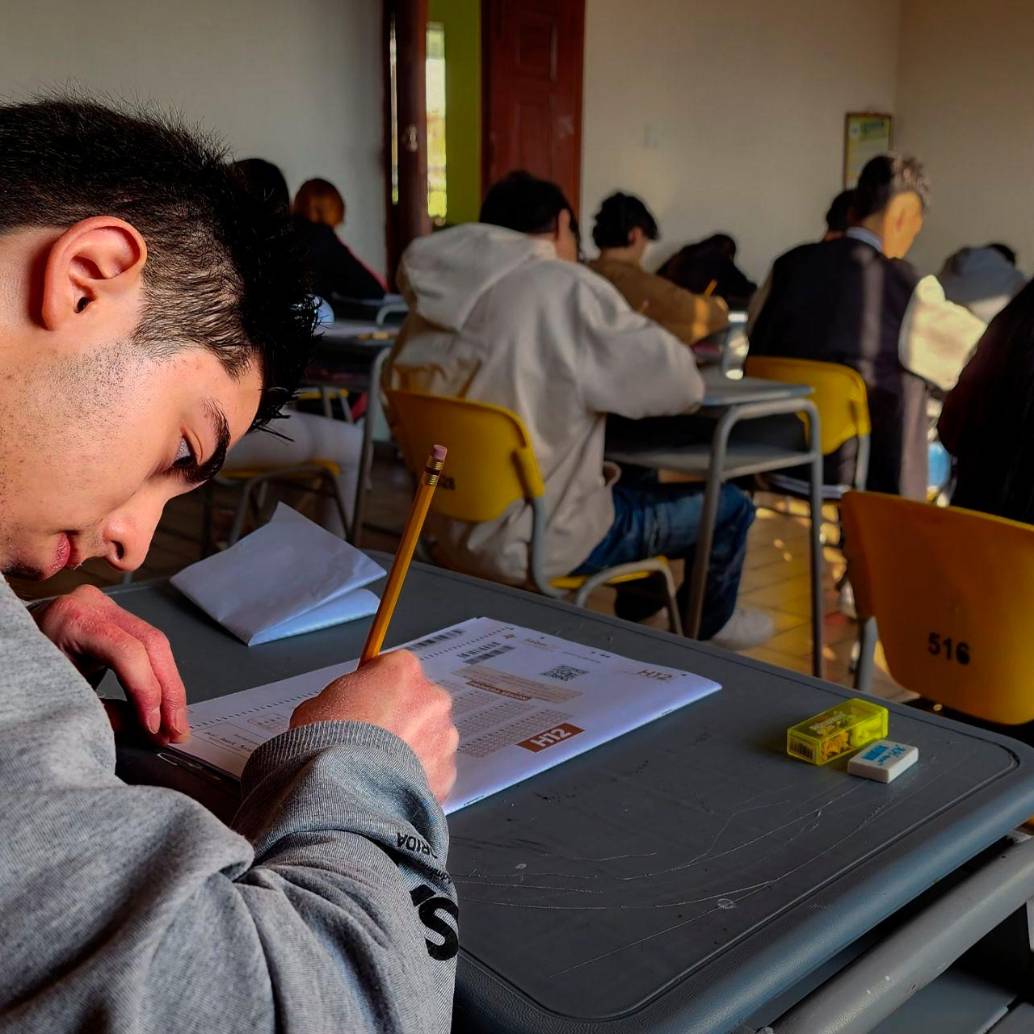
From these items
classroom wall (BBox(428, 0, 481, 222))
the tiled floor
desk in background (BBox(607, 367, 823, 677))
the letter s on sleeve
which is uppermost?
classroom wall (BBox(428, 0, 481, 222))

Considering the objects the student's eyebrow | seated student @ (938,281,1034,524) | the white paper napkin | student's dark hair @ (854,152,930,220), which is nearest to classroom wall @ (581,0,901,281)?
student's dark hair @ (854,152,930,220)

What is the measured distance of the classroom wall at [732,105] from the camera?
6730 mm

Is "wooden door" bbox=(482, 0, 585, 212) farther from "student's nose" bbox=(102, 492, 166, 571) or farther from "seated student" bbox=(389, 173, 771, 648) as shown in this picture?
"student's nose" bbox=(102, 492, 166, 571)

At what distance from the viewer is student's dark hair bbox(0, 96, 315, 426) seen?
569 mm

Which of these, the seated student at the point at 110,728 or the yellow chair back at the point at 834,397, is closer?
the seated student at the point at 110,728

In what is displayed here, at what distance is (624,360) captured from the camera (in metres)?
2.32

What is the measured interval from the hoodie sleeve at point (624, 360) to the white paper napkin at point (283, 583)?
1.17 meters

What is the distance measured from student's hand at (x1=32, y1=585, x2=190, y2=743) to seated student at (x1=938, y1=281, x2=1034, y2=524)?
4.39ft

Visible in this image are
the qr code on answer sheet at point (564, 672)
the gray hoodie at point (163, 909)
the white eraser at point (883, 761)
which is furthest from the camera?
the qr code on answer sheet at point (564, 672)

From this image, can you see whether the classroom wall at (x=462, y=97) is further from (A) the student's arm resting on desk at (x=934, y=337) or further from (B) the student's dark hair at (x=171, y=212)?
(B) the student's dark hair at (x=171, y=212)

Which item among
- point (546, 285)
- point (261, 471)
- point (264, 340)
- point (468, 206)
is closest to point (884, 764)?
point (264, 340)

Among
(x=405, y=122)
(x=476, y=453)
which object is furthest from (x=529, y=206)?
(x=405, y=122)

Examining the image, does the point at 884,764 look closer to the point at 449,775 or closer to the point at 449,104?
the point at 449,775

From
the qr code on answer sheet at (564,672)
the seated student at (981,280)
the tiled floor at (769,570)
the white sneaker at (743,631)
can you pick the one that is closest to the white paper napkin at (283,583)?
the qr code on answer sheet at (564,672)
